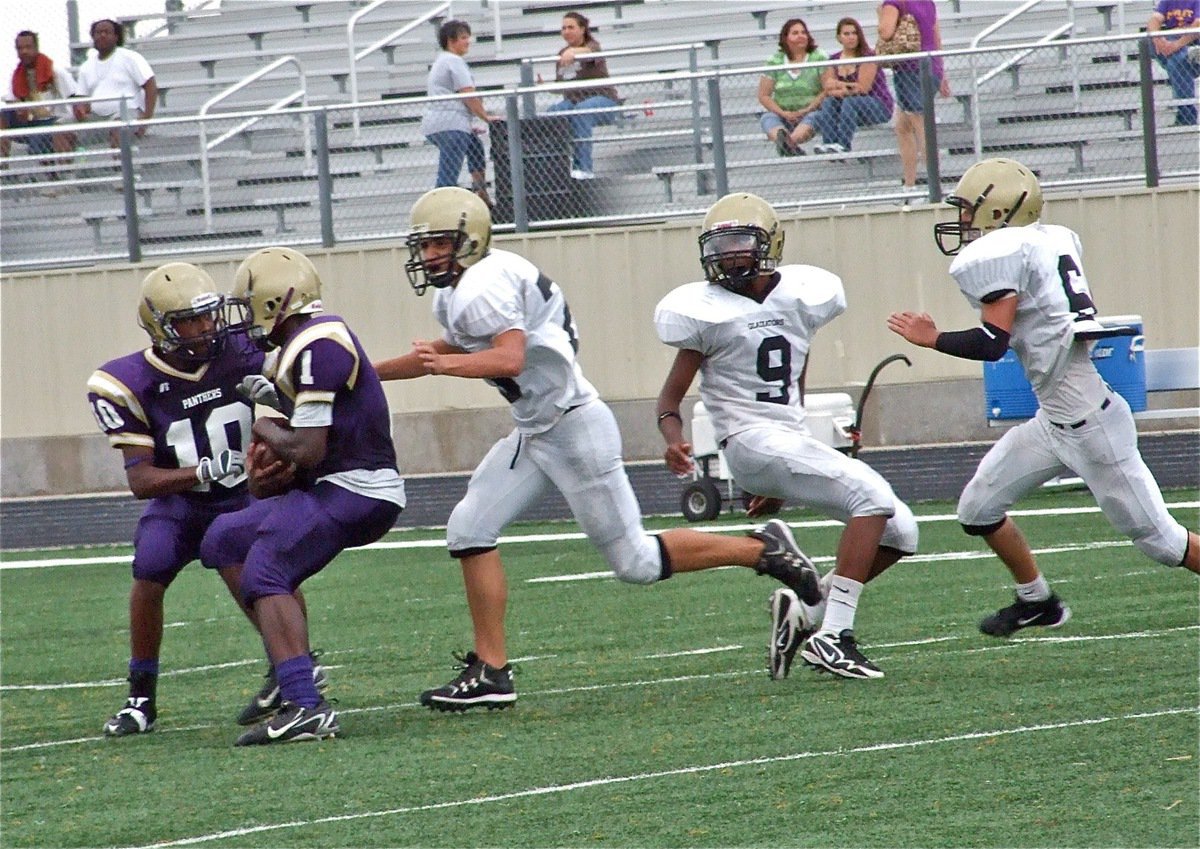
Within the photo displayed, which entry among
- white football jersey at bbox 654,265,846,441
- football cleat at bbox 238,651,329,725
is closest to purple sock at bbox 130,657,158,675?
football cleat at bbox 238,651,329,725

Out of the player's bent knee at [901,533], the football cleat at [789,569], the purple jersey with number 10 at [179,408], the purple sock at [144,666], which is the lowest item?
the purple sock at [144,666]

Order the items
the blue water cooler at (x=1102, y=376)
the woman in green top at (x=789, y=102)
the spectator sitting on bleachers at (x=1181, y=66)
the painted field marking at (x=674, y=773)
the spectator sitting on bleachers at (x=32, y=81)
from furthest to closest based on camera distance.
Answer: the spectator sitting on bleachers at (x=32, y=81) < the woman in green top at (x=789, y=102) < the spectator sitting on bleachers at (x=1181, y=66) < the blue water cooler at (x=1102, y=376) < the painted field marking at (x=674, y=773)

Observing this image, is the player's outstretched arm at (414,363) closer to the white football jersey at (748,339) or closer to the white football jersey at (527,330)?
the white football jersey at (527,330)

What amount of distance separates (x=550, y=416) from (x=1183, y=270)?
922cm

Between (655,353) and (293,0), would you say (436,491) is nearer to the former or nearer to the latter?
(655,353)

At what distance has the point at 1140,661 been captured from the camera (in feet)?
20.5

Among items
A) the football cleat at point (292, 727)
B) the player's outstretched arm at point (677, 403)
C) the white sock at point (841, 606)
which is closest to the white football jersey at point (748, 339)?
the player's outstretched arm at point (677, 403)

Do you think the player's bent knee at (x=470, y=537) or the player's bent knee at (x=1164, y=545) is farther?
the player's bent knee at (x=1164, y=545)

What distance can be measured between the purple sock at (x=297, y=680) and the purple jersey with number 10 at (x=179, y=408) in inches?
33.4

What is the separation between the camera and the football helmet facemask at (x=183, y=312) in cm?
633

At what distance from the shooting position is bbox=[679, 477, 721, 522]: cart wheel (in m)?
11.9

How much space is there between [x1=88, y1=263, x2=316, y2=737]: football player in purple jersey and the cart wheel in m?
5.63

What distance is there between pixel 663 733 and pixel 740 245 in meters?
1.85

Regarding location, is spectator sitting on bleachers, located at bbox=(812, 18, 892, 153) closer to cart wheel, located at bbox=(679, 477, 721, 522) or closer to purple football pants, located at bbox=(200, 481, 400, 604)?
cart wheel, located at bbox=(679, 477, 721, 522)
